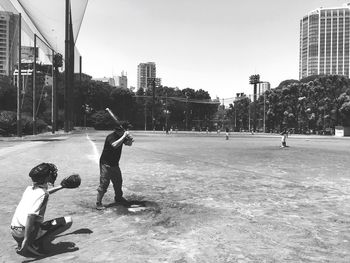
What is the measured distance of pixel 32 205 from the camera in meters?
4.27

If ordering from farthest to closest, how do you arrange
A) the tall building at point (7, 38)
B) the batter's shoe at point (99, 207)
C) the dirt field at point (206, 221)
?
1. the tall building at point (7, 38)
2. the batter's shoe at point (99, 207)
3. the dirt field at point (206, 221)

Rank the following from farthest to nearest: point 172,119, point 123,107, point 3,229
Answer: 1. point 172,119
2. point 123,107
3. point 3,229

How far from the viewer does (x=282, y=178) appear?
11555 mm

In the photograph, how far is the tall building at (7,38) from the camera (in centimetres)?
2553

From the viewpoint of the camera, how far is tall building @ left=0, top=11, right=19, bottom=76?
83.8 feet

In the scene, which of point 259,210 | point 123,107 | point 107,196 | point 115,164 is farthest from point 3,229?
point 123,107

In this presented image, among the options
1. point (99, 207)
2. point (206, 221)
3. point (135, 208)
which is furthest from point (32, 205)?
point (135, 208)

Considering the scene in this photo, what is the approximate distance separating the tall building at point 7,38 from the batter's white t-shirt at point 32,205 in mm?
23560

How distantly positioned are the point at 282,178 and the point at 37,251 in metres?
8.54

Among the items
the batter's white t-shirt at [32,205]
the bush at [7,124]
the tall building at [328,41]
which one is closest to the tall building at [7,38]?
the bush at [7,124]

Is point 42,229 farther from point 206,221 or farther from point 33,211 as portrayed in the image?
point 206,221

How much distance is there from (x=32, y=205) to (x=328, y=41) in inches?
6455

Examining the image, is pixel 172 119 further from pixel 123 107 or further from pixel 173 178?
pixel 173 178

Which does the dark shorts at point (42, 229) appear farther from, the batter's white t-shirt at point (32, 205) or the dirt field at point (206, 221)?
the dirt field at point (206, 221)
